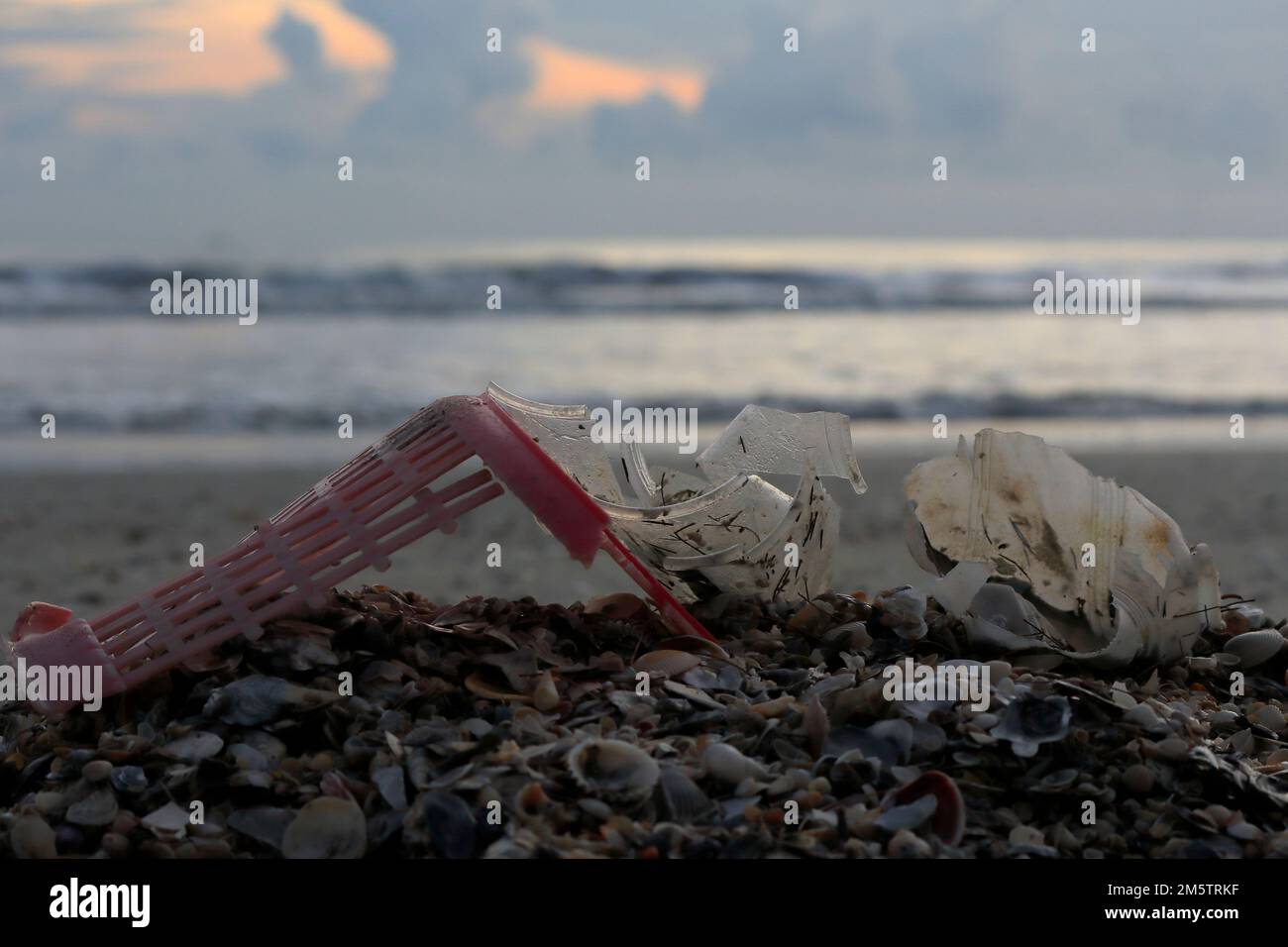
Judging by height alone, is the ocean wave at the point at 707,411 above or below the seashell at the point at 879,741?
above

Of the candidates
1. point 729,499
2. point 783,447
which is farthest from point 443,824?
point 783,447

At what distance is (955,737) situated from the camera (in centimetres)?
242

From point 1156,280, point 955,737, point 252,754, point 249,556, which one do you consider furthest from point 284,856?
point 1156,280

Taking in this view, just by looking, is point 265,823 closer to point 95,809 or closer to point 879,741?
point 95,809

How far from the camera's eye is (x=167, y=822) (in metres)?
2.26

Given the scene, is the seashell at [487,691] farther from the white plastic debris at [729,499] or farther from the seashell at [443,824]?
the white plastic debris at [729,499]

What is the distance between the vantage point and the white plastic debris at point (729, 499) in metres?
2.94

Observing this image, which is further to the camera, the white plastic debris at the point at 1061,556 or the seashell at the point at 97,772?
the white plastic debris at the point at 1061,556

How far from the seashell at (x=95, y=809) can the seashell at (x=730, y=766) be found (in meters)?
1.11

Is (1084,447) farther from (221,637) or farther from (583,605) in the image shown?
(221,637)

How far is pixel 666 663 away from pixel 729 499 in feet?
1.49

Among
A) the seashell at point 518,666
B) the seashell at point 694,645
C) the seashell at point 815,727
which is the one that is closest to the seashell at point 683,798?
the seashell at point 815,727
